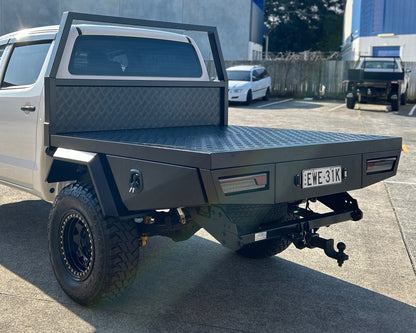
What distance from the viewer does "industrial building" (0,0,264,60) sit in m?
31.5

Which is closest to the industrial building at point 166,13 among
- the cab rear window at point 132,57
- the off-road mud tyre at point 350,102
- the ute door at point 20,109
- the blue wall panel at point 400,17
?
the blue wall panel at point 400,17

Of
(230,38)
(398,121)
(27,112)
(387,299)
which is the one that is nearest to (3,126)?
(27,112)

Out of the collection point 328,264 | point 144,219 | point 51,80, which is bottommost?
point 328,264

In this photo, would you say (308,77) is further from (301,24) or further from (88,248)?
(301,24)

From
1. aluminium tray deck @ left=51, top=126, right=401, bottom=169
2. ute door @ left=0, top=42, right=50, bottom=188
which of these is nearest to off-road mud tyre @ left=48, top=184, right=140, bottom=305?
aluminium tray deck @ left=51, top=126, right=401, bottom=169

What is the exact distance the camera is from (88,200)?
3.59 m

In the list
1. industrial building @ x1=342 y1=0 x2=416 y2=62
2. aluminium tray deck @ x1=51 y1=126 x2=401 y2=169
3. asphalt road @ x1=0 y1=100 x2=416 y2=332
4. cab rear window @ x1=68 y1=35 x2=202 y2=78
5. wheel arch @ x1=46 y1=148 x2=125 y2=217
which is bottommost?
asphalt road @ x1=0 y1=100 x2=416 y2=332

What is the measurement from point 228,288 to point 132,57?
2222 millimetres

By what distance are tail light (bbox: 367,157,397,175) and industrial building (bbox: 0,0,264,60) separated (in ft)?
90.3

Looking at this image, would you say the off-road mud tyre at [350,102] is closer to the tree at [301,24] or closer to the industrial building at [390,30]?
the industrial building at [390,30]

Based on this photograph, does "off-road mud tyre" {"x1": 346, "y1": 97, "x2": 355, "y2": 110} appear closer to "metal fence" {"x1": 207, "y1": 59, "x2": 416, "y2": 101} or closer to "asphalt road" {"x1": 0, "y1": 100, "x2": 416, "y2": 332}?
"metal fence" {"x1": 207, "y1": 59, "x2": 416, "y2": 101}

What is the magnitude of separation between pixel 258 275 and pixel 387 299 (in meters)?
0.99

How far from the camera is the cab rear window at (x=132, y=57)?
4.62 meters

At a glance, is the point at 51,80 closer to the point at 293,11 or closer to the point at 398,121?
the point at 398,121
